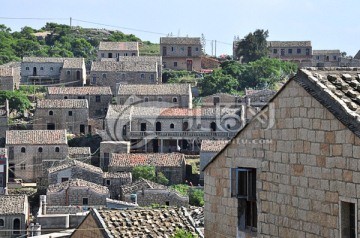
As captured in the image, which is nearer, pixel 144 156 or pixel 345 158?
pixel 345 158

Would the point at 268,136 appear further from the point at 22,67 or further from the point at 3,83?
the point at 22,67

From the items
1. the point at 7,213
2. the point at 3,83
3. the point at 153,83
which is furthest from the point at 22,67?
the point at 7,213

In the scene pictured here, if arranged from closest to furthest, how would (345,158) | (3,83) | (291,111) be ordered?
(345,158) → (291,111) → (3,83)

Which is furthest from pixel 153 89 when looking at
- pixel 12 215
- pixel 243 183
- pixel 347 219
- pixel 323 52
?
pixel 347 219

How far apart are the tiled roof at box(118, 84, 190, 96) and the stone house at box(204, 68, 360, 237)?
56205mm

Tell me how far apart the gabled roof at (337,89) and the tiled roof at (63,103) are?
5494 centimetres

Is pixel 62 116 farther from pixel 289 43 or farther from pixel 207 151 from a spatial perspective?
pixel 289 43

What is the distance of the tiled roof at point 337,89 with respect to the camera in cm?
1026

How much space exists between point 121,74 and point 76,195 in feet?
96.5

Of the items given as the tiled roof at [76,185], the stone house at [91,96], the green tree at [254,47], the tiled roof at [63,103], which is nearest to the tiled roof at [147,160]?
the tiled roof at [76,185]

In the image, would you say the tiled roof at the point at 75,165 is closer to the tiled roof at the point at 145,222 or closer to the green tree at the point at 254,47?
the tiled roof at the point at 145,222

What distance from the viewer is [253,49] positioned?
299 feet

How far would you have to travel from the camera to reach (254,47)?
9119 centimetres

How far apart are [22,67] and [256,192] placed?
70.9 m
